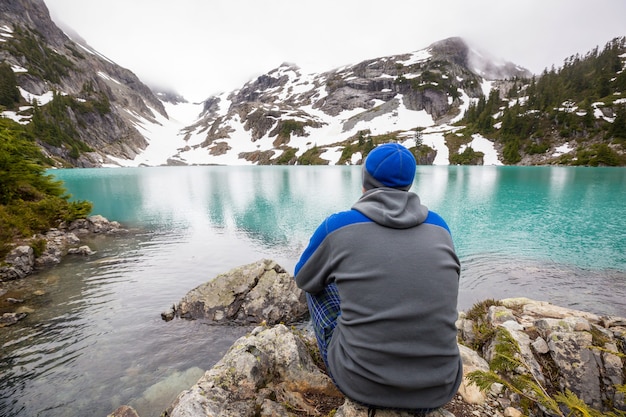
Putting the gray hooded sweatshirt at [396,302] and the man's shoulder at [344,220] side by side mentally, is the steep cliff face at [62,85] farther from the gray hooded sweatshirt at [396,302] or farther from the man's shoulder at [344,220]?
the gray hooded sweatshirt at [396,302]

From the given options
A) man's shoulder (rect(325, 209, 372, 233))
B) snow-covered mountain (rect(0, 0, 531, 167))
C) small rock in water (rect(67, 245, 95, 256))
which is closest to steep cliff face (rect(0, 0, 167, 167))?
snow-covered mountain (rect(0, 0, 531, 167))

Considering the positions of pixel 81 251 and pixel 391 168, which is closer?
pixel 391 168

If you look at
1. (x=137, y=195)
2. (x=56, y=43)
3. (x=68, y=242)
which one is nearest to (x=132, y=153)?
(x=56, y=43)

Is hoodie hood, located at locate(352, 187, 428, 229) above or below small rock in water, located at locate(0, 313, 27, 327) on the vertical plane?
above

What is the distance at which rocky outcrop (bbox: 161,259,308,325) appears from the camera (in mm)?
10227

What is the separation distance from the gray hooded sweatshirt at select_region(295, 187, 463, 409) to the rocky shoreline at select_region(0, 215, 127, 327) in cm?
1248

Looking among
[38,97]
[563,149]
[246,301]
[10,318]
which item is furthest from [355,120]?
[10,318]

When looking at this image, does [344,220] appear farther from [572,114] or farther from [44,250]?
[572,114]

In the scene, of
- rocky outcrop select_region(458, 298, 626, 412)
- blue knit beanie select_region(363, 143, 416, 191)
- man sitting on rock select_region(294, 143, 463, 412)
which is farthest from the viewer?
rocky outcrop select_region(458, 298, 626, 412)

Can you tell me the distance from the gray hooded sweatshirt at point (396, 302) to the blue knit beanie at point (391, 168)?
20 centimetres

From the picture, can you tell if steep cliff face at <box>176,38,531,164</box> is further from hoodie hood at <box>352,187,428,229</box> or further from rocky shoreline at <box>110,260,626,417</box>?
hoodie hood at <box>352,187,428,229</box>

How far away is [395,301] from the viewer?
2.27 metres

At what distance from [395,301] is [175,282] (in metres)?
13.6

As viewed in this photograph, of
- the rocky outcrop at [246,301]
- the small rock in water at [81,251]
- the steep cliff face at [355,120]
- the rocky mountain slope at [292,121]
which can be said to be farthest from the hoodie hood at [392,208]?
the steep cliff face at [355,120]
